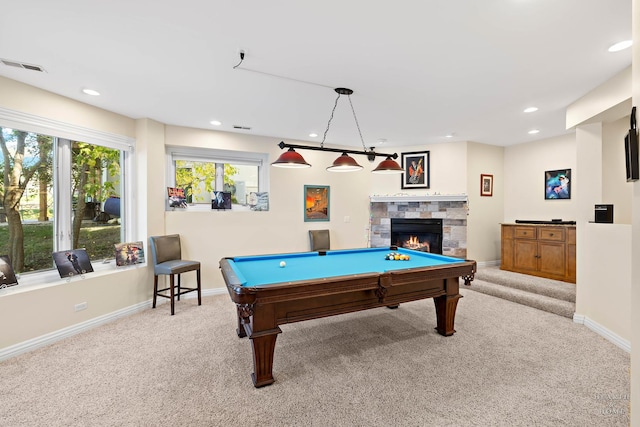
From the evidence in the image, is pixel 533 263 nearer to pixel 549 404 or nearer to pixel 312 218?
pixel 549 404

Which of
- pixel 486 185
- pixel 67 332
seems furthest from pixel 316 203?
pixel 67 332

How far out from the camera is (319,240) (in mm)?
5402

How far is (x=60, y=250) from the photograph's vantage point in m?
3.42

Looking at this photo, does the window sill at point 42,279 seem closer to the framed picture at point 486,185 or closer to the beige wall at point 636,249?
the beige wall at point 636,249

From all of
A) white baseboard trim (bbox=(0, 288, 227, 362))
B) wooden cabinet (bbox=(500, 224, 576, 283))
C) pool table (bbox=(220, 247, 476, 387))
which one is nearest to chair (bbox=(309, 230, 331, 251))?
pool table (bbox=(220, 247, 476, 387))

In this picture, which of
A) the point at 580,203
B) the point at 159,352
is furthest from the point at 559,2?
the point at 159,352

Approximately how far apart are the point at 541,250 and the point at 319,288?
180 inches

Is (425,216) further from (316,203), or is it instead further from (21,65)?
(21,65)

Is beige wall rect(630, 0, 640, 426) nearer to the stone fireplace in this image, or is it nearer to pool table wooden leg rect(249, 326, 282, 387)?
pool table wooden leg rect(249, 326, 282, 387)

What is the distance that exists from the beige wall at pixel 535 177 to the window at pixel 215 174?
503 centimetres

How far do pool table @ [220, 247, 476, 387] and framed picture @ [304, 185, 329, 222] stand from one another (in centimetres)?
199

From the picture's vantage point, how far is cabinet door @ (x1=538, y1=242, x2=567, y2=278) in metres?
4.63

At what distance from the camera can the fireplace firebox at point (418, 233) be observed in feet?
19.0

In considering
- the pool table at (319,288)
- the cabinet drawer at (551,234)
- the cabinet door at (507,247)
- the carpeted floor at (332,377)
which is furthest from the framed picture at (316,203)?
the cabinet drawer at (551,234)
